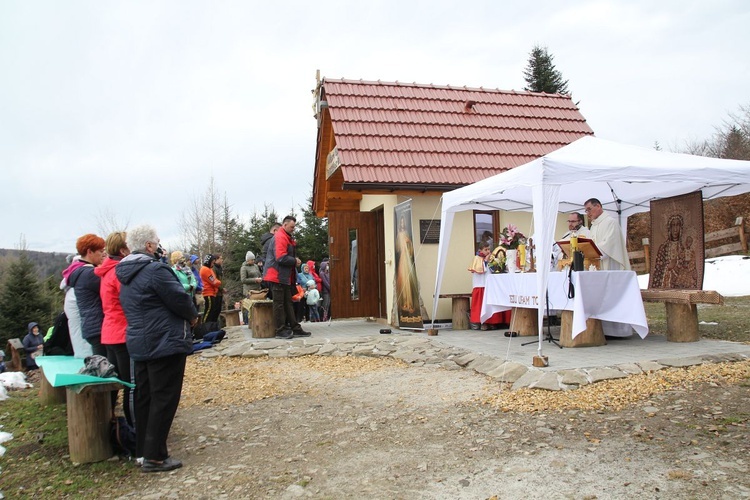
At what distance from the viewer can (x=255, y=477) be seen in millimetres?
3760

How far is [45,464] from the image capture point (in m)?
4.19

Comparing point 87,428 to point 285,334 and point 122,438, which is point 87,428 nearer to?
point 122,438

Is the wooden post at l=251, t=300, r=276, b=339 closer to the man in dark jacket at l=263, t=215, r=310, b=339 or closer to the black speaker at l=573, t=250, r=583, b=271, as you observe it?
the man in dark jacket at l=263, t=215, r=310, b=339

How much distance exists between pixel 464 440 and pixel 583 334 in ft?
11.5

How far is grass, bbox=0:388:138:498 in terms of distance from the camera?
3.70 m

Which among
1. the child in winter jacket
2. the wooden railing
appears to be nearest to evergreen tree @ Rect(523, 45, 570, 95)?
the wooden railing

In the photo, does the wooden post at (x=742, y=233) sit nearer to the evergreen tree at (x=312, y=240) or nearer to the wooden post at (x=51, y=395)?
the evergreen tree at (x=312, y=240)

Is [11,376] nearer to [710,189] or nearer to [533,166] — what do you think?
[533,166]

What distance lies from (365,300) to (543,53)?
90.5 ft

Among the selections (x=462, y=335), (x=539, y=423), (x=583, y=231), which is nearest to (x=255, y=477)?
(x=539, y=423)

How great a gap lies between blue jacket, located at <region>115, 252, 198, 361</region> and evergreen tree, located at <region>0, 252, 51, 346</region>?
17859 mm

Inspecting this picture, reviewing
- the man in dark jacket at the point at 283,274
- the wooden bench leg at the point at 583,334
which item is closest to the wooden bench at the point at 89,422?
the man in dark jacket at the point at 283,274

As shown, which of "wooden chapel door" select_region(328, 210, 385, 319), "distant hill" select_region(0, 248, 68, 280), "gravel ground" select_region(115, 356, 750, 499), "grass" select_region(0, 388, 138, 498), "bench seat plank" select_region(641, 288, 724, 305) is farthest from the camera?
"distant hill" select_region(0, 248, 68, 280)

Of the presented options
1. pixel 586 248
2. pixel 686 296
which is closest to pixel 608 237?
pixel 586 248
